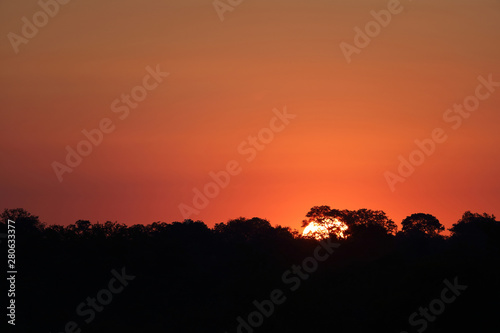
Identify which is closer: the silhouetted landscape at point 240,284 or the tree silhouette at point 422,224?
the silhouetted landscape at point 240,284

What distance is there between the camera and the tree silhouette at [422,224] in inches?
5285

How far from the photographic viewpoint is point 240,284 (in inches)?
Answer: 2653

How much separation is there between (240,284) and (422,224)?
2994 inches

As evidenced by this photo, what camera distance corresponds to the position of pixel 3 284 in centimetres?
A: 7169

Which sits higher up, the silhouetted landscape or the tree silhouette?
the tree silhouette

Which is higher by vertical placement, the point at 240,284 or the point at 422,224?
the point at 422,224

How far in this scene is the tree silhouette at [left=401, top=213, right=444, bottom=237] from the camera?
440 ft

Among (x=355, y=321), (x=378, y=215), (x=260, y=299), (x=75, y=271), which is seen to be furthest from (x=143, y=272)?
(x=378, y=215)

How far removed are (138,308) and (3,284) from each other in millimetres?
12608

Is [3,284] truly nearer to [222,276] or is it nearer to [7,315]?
[7,315]

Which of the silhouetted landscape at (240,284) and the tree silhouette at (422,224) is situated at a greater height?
the tree silhouette at (422,224)

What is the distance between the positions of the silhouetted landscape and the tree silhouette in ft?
103

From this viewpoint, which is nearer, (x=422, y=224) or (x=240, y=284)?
(x=240, y=284)

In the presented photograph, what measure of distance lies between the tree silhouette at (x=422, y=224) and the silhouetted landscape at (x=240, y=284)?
103 feet
